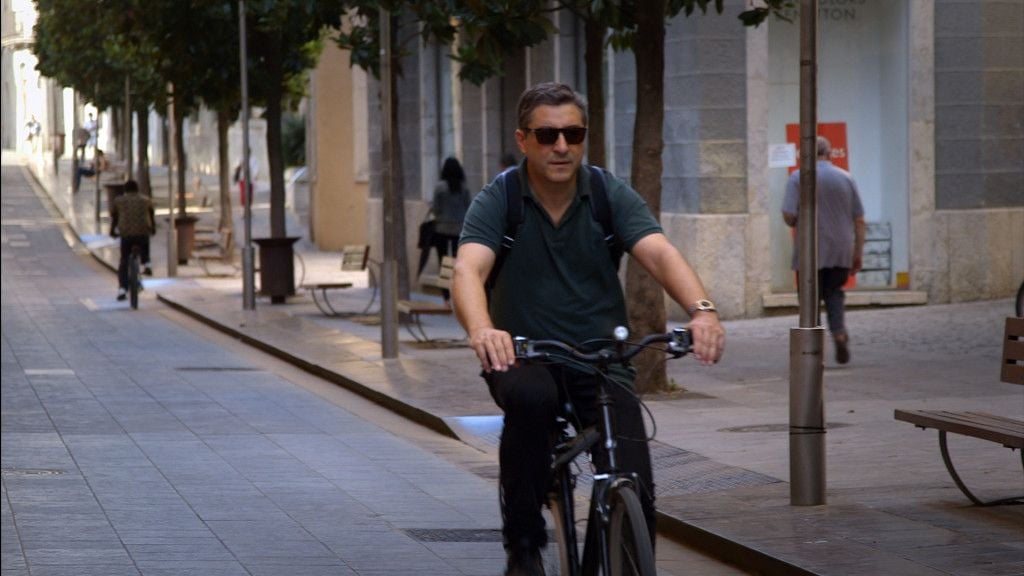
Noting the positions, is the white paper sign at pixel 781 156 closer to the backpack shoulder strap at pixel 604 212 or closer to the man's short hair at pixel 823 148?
the man's short hair at pixel 823 148

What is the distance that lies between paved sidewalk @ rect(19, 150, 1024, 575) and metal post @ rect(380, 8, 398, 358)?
289 mm

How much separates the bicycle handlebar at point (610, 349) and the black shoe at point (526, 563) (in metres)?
0.73

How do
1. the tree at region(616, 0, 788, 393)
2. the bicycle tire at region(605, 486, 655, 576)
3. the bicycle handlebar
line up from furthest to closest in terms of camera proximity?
1. the tree at region(616, 0, 788, 393)
2. the bicycle handlebar
3. the bicycle tire at region(605, 486, 655, 576)

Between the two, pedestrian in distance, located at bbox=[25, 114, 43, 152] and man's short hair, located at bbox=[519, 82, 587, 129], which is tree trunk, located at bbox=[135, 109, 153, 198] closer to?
man's short hair, located at bbox=[519, 82, 587, 129]

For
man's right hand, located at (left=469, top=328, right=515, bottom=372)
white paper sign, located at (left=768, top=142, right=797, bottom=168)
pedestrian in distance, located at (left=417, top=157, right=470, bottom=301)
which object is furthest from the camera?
pedestrian in distance, located at (left=417, top=157, right=470, bottom=301)

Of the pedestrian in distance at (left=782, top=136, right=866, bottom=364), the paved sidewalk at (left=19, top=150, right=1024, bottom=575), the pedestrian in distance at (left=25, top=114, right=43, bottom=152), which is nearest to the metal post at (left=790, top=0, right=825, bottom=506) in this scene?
the paved sidewalk at (left=19, top=150, right=1024, bottom=575)

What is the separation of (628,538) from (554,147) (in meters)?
1.21

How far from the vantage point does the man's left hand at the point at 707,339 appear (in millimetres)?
5105

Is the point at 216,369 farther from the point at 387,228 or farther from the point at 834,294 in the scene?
the point at 834,294

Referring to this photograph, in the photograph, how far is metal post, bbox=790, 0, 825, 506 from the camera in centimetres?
851

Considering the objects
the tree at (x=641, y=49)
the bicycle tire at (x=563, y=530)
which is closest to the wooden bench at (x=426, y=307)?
the tree at (x=641, y=49)

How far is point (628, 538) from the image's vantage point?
16.4 ft

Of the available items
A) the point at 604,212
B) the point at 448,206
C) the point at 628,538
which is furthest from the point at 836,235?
the point at 628,538

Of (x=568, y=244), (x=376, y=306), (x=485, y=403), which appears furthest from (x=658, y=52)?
(x=376, y=306)
